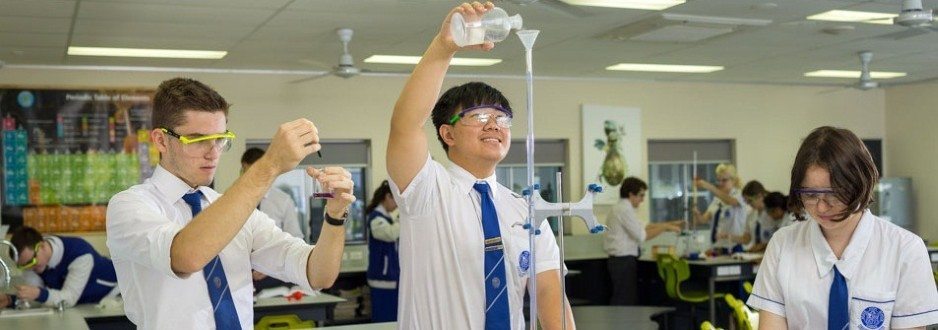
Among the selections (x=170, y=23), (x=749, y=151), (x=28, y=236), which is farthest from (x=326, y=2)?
(x=749, y=151)

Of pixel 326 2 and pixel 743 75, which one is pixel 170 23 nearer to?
pixel 326 2

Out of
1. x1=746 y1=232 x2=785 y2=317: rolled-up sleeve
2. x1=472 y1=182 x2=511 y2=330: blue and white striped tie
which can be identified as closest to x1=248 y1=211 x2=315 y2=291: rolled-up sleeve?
x1=472 y1=182 x2=511 y2=330: blue and white striped tie

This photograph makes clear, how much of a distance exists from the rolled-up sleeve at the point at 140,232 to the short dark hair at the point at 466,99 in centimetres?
71

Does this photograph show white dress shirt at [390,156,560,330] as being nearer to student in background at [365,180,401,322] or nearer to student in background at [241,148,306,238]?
student in background at [241,148,306,238]

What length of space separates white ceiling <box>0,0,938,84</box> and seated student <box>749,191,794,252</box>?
125 cm

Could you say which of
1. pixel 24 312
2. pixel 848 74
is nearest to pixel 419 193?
pixel 24 312

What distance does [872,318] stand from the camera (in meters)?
2.29

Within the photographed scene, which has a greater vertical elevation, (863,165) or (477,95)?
(477,95)

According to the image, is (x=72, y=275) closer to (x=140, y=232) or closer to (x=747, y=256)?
(x=140, y=232)

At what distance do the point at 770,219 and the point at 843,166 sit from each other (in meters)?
7.38

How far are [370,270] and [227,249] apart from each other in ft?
19.6

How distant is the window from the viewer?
11.3 meters

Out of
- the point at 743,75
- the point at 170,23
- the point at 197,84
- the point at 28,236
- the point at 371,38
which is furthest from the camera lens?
the point at 743,75

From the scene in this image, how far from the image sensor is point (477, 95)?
8.01ft
